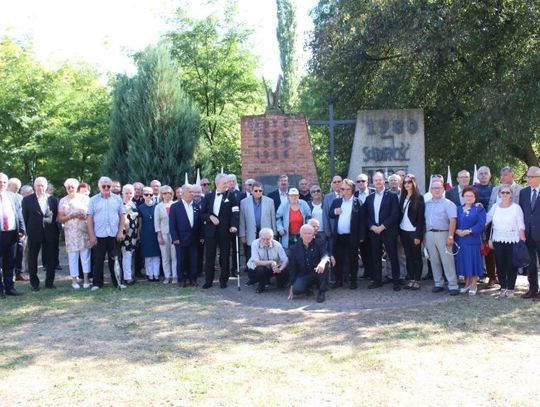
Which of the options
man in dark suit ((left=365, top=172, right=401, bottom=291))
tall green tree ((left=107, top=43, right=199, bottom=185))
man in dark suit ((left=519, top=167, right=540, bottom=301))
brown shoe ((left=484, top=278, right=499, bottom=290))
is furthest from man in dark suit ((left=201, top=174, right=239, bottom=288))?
tall green tree ((left=107, top=43, right=199, bottom=185))

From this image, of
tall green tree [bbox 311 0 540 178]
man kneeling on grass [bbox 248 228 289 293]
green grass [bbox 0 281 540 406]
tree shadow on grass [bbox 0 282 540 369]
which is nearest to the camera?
green grass [bbox 0 281 540 406]

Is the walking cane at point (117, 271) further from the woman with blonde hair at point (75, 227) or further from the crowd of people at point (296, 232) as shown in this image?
the woman with blonde hair at point (75, 227)

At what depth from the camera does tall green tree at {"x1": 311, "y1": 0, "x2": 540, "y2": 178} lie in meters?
12.0

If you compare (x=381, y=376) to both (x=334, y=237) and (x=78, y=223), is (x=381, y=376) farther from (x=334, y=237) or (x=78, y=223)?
(x=78, y=223)

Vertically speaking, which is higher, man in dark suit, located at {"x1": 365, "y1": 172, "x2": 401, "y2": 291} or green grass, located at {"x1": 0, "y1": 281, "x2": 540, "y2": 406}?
man in dark suit, located at {"x1": 365, "y1": 172, "x2": 401, "y2": 291}

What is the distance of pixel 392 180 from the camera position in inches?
336

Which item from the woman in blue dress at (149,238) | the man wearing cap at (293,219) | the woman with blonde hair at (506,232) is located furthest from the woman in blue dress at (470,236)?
the woman in blue dress at (149,238)

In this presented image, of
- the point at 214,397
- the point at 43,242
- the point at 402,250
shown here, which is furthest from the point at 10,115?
the point at 214,397

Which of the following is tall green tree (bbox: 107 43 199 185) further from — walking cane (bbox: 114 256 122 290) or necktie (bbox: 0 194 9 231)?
necktie (bbox: 0 194 9 231)

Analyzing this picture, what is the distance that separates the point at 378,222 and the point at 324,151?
1352 centimetres

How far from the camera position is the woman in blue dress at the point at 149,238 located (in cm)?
917

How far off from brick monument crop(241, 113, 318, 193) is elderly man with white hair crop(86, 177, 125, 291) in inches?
147

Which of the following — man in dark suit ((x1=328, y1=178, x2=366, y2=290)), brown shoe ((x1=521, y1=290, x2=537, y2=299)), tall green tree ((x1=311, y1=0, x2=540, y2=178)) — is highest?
tall green tree ((x1=311, y1=0, x2=540, y2=178))

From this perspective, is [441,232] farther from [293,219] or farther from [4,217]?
[4,217]
